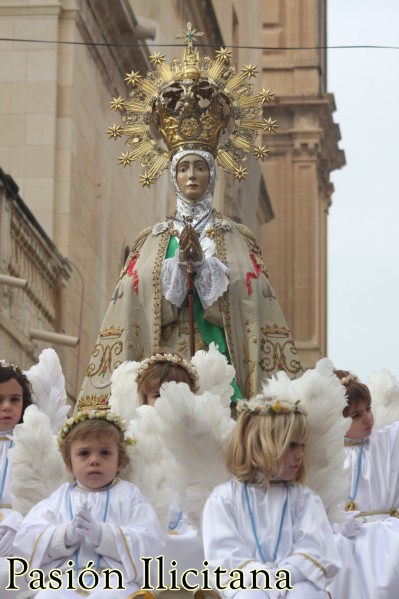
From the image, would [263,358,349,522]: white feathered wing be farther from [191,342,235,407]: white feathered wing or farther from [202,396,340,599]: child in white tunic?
[191,342,235,407]: white feathered wing

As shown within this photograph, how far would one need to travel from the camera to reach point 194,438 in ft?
33.8

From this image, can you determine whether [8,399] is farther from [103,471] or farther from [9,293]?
[9,293]

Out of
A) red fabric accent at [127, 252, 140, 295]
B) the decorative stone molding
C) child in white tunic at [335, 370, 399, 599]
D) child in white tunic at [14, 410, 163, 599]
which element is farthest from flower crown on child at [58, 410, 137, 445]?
the decorative stone molding

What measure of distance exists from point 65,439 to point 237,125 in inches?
199

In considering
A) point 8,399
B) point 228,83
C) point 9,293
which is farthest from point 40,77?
point 8,399

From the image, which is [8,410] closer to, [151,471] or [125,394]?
[125,394]

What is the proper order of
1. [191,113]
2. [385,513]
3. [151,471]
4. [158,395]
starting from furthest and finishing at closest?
1. [191,113]
2. [158,395]
3. [385,513]
4. [151,471]

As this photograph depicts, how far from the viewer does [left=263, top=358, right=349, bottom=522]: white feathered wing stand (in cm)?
1018

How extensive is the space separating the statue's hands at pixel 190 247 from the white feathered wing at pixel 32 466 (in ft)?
10.0

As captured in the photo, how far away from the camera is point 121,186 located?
99.6 ft

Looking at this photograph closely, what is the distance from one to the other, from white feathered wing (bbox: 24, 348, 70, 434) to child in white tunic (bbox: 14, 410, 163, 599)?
6.59 feet

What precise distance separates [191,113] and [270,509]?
17.1ft

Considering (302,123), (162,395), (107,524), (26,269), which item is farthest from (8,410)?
(302,123)

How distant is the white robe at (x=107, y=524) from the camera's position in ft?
31.9
